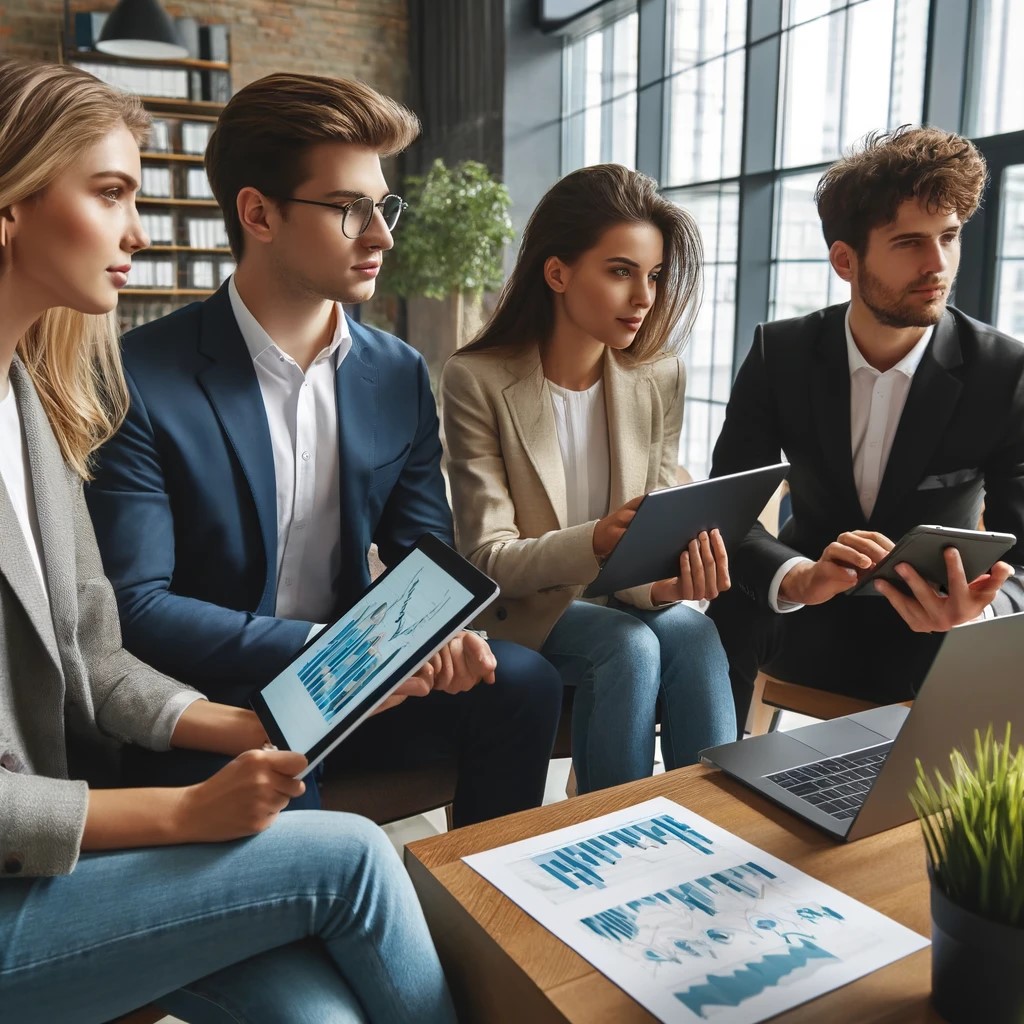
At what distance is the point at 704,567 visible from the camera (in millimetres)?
1611

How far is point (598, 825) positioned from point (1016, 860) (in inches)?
18.7

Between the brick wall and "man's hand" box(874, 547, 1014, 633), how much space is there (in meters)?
6.41

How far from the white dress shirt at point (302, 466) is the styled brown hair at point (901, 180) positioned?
3.34 ft

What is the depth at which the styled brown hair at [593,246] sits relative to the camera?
1.84 meters

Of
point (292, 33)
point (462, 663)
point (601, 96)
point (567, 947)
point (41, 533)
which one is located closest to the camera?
point (567, 947)

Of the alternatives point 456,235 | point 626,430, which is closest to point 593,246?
point 626,430

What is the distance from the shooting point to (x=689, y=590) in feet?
5.35

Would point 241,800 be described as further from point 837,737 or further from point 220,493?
point 837,737

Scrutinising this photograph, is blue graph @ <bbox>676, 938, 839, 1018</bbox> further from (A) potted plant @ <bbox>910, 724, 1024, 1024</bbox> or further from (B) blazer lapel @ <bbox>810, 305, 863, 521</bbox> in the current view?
(B) blazer lapel @ <bbox>810, 305, 863, 521</bbox>

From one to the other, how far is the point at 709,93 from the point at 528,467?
14.0 feet

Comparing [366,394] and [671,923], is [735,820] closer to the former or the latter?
[671,923]

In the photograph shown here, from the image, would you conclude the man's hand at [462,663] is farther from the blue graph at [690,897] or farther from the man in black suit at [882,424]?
the man in black suit at [882,424]

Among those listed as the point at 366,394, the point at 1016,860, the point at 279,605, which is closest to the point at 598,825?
the point at 1016,860

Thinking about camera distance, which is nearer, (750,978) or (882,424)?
(750,978)
